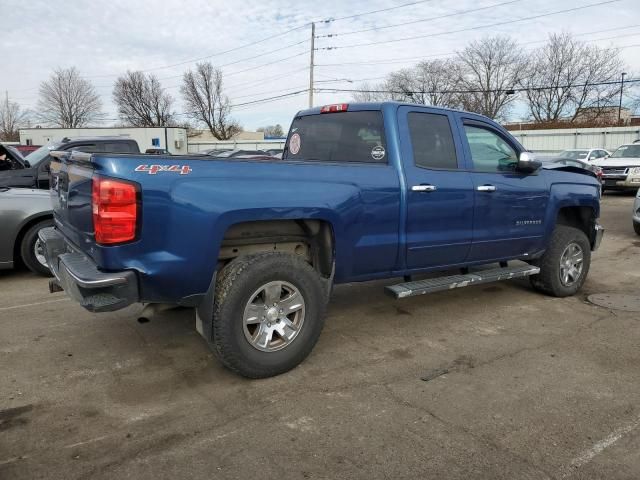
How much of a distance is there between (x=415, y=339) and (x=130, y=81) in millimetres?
80790

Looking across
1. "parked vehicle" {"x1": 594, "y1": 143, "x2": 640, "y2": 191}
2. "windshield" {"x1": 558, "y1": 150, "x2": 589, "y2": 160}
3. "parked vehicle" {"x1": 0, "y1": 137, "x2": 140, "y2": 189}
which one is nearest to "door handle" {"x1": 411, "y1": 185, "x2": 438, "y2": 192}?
"parked vehicle" {"x1": 0, "y1": 137, "x2": 140, "y2": 189}

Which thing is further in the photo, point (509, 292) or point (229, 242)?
point (509, 292)

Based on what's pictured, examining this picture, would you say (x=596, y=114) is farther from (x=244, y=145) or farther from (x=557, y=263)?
(x=557, y=263)

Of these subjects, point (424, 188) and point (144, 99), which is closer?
point (424, 188)

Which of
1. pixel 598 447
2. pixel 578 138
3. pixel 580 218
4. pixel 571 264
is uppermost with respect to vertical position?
pixel 578 138

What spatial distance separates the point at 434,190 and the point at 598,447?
7.47ft

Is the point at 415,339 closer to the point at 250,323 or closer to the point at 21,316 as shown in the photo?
the point at 250,323

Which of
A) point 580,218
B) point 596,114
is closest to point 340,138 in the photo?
point 580,218

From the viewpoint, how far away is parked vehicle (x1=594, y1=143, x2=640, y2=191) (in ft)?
57.3

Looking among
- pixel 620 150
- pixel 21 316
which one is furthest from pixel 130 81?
pixel 21 316

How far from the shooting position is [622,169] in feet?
58.1

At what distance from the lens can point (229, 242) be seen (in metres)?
3.78

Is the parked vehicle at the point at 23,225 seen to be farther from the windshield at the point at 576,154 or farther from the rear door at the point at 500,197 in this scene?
the windshield at the point at 576,154

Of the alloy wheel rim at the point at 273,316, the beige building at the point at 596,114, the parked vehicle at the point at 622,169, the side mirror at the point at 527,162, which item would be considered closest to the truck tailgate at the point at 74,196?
the alloy wheel rim at the point at 273,316
